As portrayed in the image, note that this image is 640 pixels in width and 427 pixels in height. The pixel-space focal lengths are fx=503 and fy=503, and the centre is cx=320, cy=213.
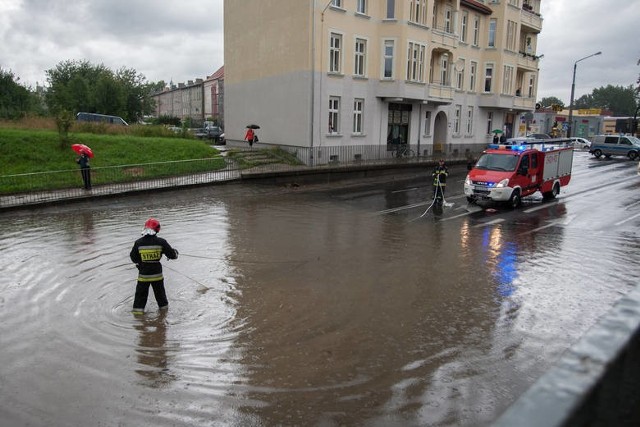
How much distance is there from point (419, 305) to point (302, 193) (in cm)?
1446

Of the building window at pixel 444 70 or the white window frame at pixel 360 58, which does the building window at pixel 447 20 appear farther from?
the white window frame at pixel 360 58

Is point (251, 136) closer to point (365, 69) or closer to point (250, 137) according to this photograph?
point (250, 137)

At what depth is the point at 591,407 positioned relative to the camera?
1344mm

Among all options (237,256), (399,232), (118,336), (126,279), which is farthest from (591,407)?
(399,232)

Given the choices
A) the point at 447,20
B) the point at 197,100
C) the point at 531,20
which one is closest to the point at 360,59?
the point at 447,20

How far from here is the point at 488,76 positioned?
43.4 m

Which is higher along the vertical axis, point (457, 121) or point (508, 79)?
point (508, 79)

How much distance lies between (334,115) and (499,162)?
13.5 m

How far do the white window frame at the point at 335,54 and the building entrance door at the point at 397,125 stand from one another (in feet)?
18.9

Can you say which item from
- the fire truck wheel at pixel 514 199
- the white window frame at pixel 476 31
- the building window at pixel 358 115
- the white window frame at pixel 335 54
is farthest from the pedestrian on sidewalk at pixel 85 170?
the white window frame at pixel 476 31

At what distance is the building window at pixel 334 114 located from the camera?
31.1 meters

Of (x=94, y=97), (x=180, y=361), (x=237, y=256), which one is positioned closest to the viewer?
(x=180, y=361)

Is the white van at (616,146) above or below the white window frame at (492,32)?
below

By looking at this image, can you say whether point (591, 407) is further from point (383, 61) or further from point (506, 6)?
point (506, 6)
